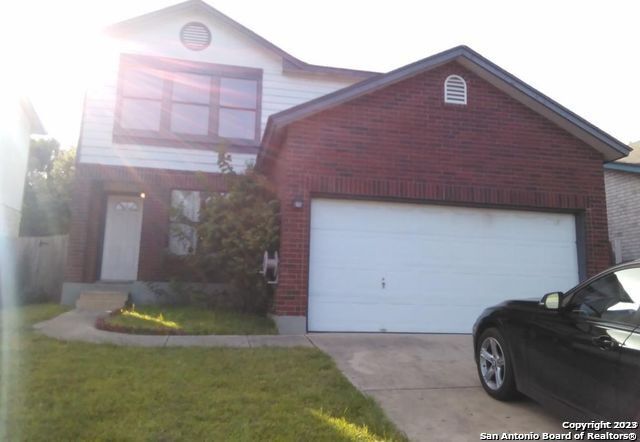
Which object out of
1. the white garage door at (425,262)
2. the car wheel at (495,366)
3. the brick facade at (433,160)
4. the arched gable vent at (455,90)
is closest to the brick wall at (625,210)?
the brick facade at (433,160)

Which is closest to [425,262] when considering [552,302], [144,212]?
[552,302]

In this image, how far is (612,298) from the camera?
11.8ft

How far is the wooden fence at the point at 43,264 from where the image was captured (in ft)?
41.8

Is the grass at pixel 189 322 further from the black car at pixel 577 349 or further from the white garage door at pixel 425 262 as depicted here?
the black car at pixel 577 349

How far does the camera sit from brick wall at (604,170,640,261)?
12969 mm

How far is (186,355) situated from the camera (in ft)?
19.6

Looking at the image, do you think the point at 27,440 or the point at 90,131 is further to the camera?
the point at 90,131

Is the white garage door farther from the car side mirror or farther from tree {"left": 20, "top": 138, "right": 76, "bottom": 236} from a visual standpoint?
tree {"left": 20, "top": 138, "right": 76, "bottom": 236}

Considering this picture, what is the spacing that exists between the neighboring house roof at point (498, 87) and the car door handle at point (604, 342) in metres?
5.81

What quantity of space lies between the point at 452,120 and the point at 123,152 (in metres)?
7.89

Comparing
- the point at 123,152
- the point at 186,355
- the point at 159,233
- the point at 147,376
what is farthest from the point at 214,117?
the point at 147,376

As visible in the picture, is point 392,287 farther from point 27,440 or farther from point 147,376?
point 27,440

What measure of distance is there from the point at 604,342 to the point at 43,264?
44.8 ft

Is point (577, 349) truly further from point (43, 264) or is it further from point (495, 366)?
point (43, 264)
